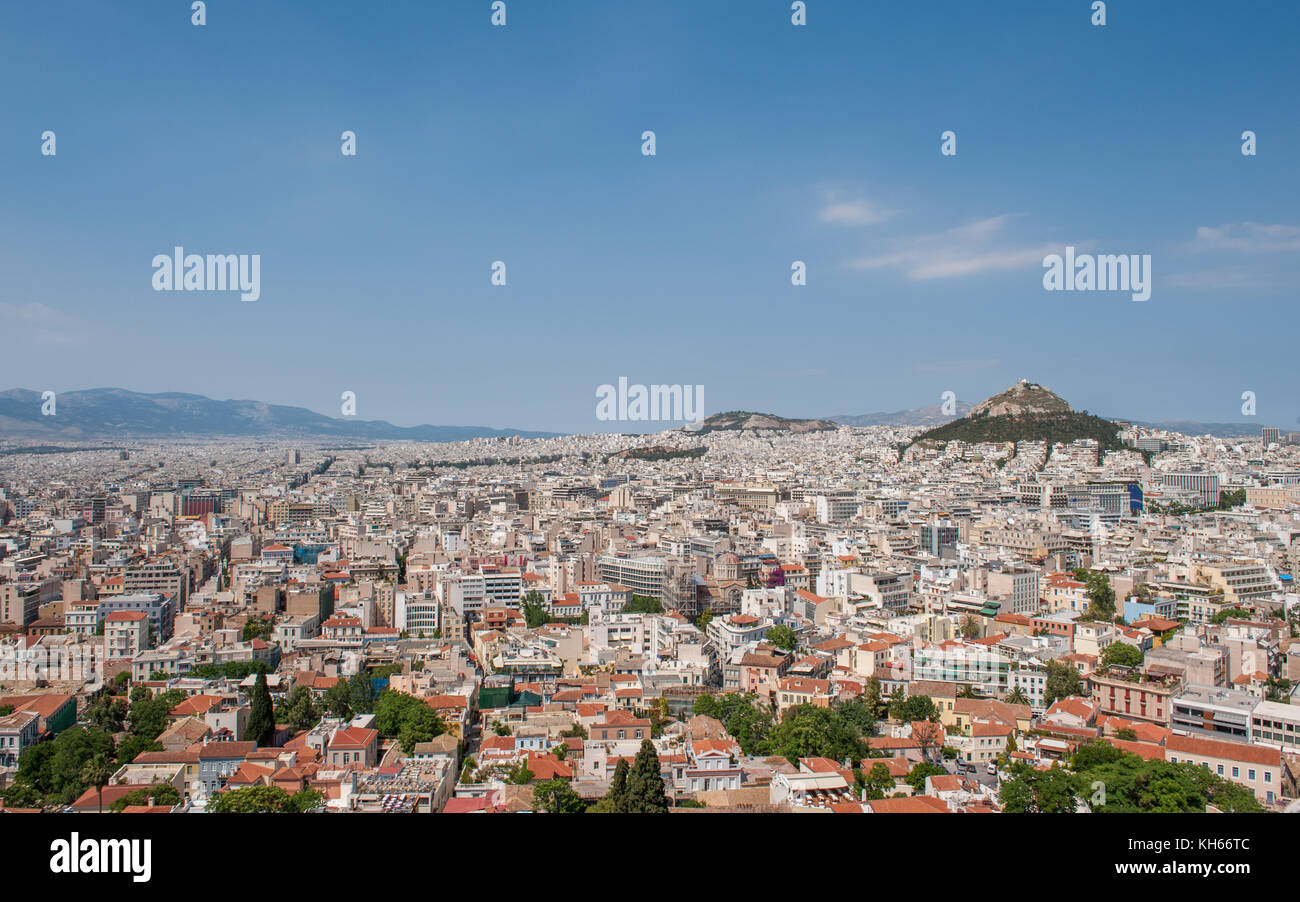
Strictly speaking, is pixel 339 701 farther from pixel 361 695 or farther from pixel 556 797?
pixel 556 797

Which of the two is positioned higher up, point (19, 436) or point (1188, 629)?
point (19, 436)

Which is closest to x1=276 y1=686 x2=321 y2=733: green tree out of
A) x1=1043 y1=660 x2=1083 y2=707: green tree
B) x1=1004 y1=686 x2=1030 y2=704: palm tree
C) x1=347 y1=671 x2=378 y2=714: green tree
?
x1=347 y1=671 x2=378 y2=714: green tree

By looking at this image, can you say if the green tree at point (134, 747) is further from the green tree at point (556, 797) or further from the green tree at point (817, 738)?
the green tree at point (817, 738)

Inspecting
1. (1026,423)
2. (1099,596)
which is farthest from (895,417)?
(1099,596)

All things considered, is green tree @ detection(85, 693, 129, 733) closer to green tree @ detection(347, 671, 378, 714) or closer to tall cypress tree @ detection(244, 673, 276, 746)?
tall cypress tree @ detection(244, 673, 276, 746)

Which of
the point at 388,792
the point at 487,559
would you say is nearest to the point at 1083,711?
the point at 388,792
